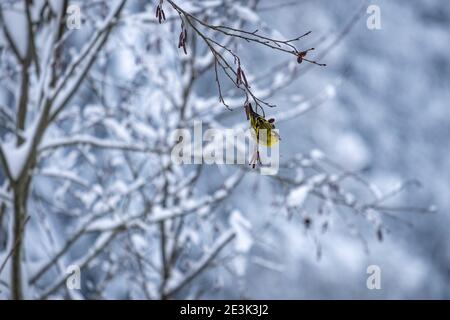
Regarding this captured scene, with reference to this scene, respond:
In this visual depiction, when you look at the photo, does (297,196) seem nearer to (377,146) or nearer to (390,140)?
(377,146)

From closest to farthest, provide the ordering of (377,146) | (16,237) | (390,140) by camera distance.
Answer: (16,237) < (377,146) < (390,140)

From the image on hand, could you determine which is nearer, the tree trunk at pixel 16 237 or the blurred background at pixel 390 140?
the tree trunk at pixel 16 237

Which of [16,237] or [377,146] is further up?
[377,146]

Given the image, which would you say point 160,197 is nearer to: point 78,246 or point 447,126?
point 78,246

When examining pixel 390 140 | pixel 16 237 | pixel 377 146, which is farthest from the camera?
pixel 390 140

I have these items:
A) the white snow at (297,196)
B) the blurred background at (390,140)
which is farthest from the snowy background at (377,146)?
the white snow at (297,196)

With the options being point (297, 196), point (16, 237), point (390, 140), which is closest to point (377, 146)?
point (390, 140)

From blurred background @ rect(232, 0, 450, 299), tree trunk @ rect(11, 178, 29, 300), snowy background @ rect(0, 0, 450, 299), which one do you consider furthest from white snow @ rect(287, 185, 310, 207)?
blurred background @ rect(232, 0, 450, 299)

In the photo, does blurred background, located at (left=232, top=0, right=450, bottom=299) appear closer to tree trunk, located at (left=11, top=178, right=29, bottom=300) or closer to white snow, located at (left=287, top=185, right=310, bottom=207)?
white snow, located at (left=287, top=185, right=310, bottom=207)

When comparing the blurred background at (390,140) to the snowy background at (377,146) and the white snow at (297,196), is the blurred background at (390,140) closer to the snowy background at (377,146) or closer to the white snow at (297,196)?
the snowy background at (377,146)

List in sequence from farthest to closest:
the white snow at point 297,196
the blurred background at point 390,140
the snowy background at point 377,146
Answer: the blurred background at point 390,140 < the snowy background at point 377,146 < the white snow at point 297,196

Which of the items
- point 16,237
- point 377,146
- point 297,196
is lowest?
point 16,237
